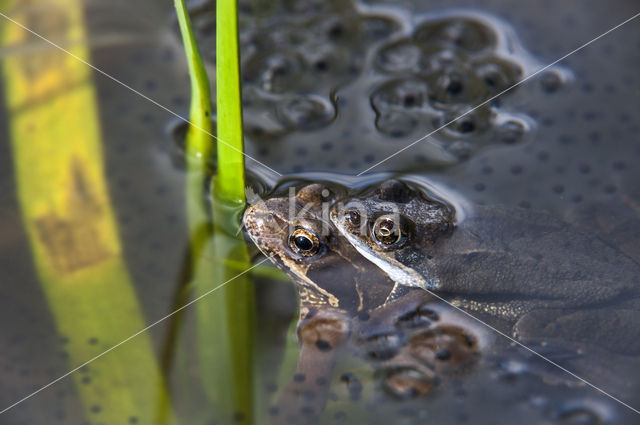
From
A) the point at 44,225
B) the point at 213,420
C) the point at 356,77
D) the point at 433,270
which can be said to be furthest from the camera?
the point at 356,77

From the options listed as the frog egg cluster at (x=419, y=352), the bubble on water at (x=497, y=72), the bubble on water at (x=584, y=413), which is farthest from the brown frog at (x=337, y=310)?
the bubble on water at (x=497, y=72)

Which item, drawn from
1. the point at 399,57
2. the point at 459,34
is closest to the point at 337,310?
the point at 399,57

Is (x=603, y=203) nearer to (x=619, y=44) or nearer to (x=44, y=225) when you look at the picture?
(x=619, y=44)

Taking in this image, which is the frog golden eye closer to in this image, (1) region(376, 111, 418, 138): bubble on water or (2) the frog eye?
(2) the frog eye

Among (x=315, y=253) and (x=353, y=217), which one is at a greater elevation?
(x=353, y=217)

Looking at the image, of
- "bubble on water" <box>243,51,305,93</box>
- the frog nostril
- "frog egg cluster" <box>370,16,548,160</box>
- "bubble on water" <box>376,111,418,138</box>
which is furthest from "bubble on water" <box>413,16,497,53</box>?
the frog nostril

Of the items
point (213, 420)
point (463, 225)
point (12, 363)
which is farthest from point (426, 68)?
point (12, 363)

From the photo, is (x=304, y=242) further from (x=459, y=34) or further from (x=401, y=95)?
(x=459, y=34)
